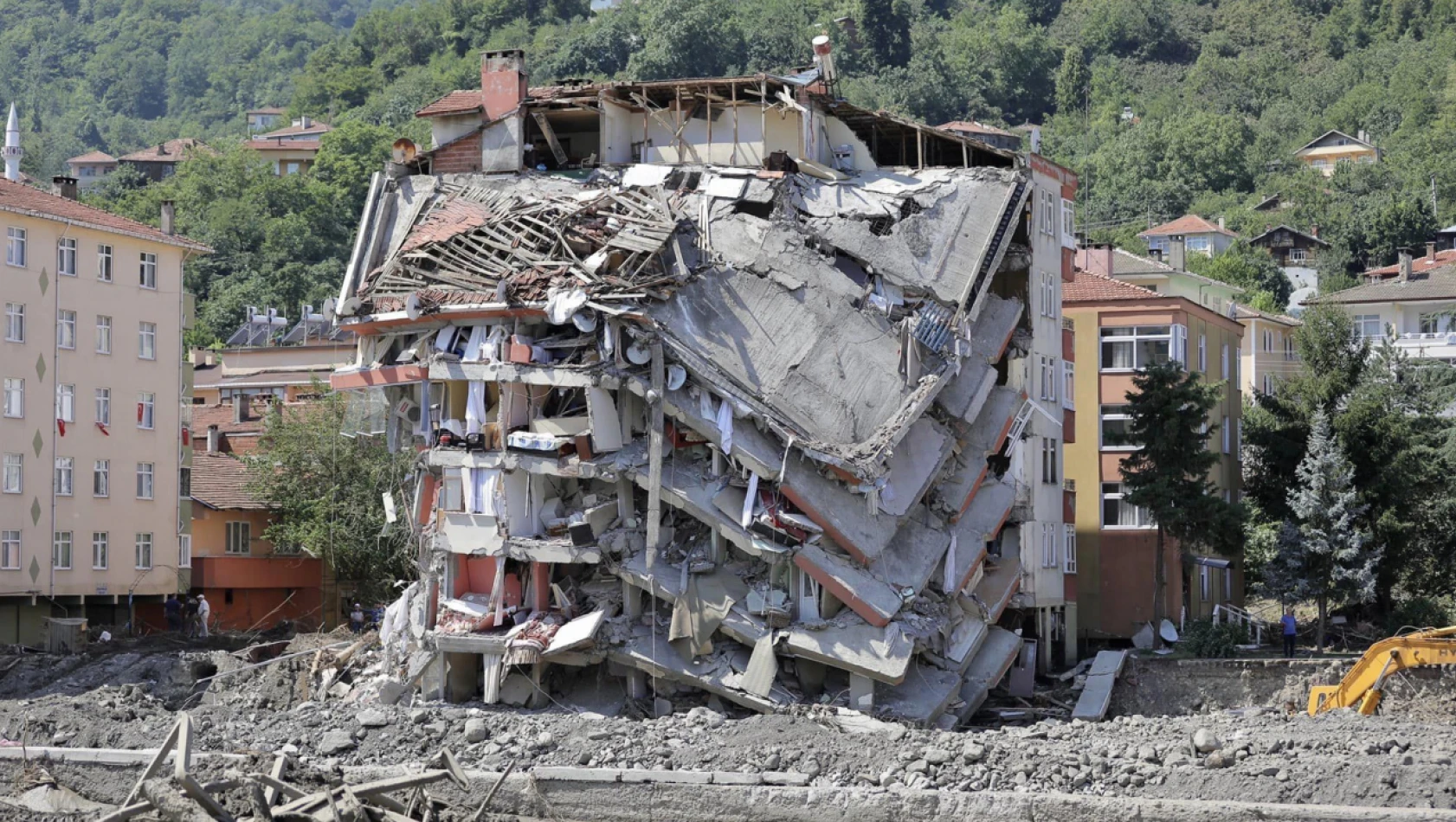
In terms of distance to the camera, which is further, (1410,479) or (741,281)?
(1410,479)

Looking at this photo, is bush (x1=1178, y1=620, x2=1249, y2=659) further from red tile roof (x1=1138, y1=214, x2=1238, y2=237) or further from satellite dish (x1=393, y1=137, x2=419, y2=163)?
red tile roof (x1=1138, y1=214, x2=1238, y2=237)

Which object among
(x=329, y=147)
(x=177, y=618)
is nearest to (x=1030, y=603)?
(x=177, y=618)

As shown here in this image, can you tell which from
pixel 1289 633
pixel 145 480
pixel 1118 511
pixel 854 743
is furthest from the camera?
pixel 145 480

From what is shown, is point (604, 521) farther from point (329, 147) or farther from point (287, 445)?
point (329, 147)

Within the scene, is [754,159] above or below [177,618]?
above

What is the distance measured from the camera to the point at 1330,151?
15200cm

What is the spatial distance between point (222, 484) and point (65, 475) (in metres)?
10.1

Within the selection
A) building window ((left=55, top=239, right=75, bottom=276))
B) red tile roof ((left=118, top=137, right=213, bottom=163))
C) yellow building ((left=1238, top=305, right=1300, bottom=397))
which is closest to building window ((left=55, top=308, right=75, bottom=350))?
building window ((left=55, top=239, right=75, bottom=276))

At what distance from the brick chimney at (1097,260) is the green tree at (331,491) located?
22645mm

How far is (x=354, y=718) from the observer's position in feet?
133

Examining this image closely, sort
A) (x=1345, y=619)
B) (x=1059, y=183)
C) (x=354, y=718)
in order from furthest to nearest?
(x=1345, y=619)
(x=1059, y=183)
(x=354, y=718)

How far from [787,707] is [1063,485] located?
18.9 m

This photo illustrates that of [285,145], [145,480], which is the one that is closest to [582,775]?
[145,480]

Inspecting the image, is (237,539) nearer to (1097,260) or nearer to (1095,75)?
(1097,260)
